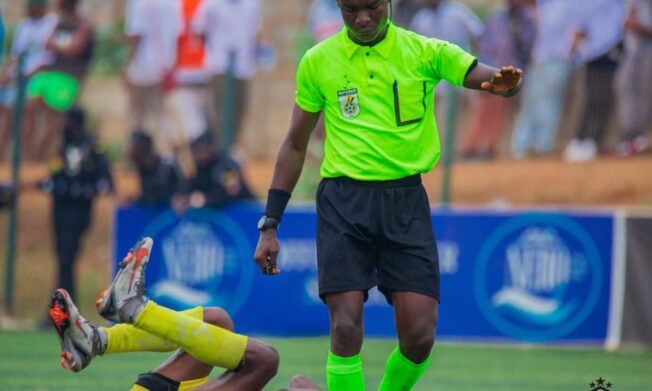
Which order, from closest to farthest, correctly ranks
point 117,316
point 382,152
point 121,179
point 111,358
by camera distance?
point 117,316 < point 382,152 < point 111,358 < point 121,179

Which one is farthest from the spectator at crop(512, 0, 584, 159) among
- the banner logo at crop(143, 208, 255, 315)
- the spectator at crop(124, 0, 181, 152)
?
the spectator at crop(124, 0, 181, 152)

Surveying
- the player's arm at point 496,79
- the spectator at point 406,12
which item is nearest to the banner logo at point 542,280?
the spectator at point 406,12

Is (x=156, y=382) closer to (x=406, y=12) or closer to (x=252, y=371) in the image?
(x=252, y=371)

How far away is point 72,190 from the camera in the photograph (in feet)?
51.2

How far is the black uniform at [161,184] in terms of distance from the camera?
15.4 m

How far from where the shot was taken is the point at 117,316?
6.16 meters

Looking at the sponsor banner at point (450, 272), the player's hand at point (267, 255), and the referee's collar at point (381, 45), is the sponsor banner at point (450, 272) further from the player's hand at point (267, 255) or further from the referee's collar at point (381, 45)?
the referee's collar at point (381, 45)

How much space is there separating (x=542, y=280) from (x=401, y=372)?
7559 mm

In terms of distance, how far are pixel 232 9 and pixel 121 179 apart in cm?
248

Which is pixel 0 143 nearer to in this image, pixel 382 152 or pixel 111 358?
pixel 111 358

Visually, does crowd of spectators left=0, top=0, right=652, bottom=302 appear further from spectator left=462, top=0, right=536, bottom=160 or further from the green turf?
the green turf

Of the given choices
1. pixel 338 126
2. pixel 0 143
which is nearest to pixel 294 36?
pixel 0 143

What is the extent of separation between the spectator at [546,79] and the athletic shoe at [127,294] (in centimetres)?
951

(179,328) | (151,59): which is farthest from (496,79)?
(151,59)
